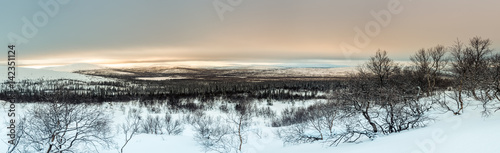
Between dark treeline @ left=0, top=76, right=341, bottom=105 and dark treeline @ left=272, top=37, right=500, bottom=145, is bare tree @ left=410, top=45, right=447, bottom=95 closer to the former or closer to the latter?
dark treeline @ left=272, top=37, right=500, bottom=145

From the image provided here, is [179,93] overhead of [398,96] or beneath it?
beneath

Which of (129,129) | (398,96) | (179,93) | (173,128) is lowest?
(179,93)

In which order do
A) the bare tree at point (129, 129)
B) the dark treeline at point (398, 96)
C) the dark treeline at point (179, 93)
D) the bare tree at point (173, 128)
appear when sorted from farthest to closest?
the dark treeline at point (179, 93), the bare tree at point (173, 128), the bare tree at point (129, 129), the dark treeline at point (398, 96)

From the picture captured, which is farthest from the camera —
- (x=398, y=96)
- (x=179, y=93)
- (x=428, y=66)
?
(x=179, y=93)

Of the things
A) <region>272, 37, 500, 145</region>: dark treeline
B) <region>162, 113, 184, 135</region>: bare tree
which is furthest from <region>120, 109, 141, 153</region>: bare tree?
<region>272, 37, 500, 145</region>: dark treeline

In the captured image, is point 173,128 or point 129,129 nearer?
point 129,129

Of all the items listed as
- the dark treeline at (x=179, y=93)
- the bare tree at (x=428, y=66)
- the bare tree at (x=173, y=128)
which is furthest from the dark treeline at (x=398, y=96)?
the dark treeline at (x=179, y=93)

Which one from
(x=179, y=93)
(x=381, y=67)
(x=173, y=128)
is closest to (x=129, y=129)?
(x=173, y=128)

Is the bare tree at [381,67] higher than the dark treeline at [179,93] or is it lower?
higher

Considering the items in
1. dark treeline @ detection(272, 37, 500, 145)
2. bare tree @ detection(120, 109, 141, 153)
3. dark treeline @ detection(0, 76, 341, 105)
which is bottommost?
dark treeline @ detection(0, 76, 341, 105)

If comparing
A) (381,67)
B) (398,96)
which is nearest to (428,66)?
(381,67)

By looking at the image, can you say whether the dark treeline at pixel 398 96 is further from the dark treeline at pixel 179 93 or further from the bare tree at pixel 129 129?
the dark treeline at pixel 179 93

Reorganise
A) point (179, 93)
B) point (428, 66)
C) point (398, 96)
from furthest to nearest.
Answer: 1. point (179, 93)
2. point (428, 66)
3. point (398, 96)

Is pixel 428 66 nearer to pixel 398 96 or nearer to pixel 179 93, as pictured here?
pixel 398 96
